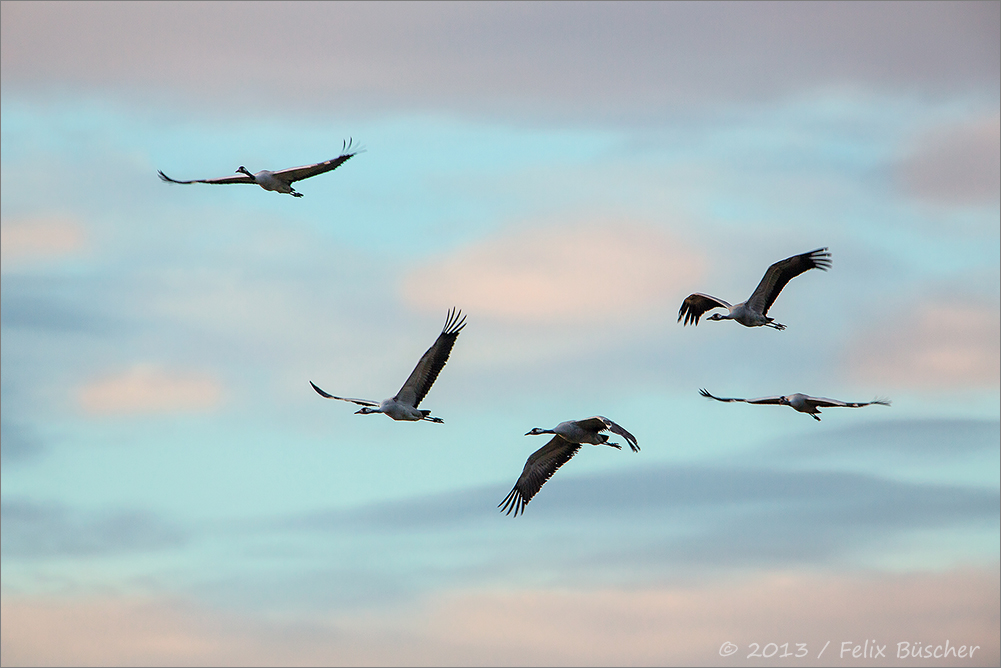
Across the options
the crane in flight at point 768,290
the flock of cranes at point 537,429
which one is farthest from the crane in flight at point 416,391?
the crane in flight at point 768,290

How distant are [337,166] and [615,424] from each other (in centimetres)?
1028

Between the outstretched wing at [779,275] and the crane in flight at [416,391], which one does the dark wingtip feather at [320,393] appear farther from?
the outstretched wing at [779,275]

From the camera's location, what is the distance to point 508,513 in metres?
31.8

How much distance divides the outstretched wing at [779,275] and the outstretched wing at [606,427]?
6.70m

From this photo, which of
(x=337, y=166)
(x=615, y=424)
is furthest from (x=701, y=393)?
(x=337, y=166)

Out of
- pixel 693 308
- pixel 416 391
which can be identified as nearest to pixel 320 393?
pixel 416 391

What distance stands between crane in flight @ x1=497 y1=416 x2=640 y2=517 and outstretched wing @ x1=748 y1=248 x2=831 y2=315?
659 cm

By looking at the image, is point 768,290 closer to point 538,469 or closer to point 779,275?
point 779,275

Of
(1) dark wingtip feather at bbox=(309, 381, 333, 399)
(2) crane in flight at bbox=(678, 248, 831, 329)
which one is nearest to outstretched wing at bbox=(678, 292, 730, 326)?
(2) crane in flight at bbox=(678, 248, 831, 329)

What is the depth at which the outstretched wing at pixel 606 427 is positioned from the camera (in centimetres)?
2512

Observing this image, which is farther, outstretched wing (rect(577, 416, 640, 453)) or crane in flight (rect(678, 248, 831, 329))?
crane in flight (rect(678, 248, 831, 329))

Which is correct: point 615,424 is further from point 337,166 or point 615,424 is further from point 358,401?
point 337,166

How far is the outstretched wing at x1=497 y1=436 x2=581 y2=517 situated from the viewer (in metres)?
31.8

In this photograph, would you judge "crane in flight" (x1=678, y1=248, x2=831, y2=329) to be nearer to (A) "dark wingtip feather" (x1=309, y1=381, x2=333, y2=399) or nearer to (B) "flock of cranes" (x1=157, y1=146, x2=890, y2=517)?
(B) "flock of cranes" (x1=157, y1=146, x2=890, y2=517)
